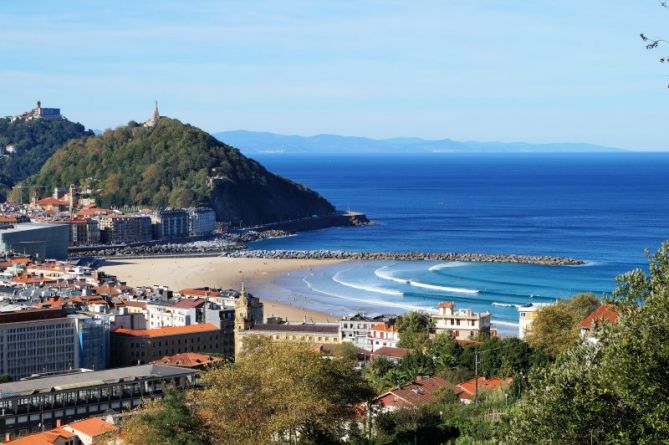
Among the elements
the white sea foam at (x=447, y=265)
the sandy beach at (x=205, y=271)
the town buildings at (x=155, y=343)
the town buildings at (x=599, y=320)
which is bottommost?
the sandy beach at (x=205, y=271)

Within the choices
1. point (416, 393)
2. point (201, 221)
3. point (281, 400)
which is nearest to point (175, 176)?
point (201, 221)

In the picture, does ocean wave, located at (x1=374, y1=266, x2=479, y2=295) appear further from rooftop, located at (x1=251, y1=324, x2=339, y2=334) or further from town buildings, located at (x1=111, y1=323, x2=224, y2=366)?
town buildings, located at (x1=111, y1=323, x2=224, y2=366)

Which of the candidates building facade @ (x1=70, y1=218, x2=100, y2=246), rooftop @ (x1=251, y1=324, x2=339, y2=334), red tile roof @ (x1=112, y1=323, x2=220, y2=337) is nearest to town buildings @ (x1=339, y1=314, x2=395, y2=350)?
rooftop @ (x1=251, y1=324, x2=339, y2=334)

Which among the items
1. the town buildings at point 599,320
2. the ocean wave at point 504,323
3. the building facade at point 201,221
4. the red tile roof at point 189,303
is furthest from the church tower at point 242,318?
the building facade at point 201,221

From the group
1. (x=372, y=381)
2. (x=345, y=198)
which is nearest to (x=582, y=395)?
(x=372, y=381)

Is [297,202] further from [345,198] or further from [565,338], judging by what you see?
[565,338]

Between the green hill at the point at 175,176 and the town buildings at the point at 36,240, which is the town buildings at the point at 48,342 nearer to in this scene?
the town buildings at the point at 36,240
